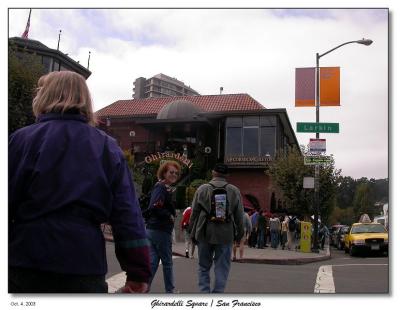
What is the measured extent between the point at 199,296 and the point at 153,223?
1.65 meters

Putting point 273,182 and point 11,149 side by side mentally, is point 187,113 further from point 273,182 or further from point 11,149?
point 11,149

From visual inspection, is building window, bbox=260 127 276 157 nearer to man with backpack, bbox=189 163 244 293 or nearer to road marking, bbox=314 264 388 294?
road marking, bbox=314 264 388 294

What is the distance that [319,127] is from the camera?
8711mm

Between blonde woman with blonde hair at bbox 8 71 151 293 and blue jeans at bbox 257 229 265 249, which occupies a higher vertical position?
blonde woman with blonde hair at bbox 8 71 151 293

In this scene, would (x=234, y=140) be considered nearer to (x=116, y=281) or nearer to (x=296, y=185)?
(x=296, y=185)

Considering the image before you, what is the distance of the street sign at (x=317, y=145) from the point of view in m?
11.9

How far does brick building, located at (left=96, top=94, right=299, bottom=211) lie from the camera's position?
87.6 feet

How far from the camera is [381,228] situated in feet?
56.7

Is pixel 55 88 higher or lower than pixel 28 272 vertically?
higher

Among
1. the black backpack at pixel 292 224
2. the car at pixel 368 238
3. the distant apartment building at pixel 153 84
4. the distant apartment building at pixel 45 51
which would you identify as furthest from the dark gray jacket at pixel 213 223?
the black backpack at pixel 292 224

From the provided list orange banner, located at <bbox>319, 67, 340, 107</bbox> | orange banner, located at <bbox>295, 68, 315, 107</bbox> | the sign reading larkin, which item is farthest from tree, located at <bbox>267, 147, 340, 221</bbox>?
orange banner, located at <bbox>319, 67, 340, 107</bbox>

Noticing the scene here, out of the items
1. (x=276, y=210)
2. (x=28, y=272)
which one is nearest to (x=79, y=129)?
(x=28, y=272)

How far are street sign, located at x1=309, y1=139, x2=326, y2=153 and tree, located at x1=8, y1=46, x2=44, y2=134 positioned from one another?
639 cm

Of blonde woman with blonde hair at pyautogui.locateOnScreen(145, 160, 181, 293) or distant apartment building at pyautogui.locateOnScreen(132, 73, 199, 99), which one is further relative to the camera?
distant apartment building at pyautogui.locateOnScreen(132, 73, 199, 99)
